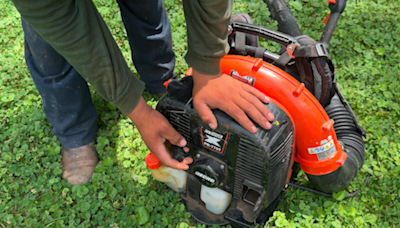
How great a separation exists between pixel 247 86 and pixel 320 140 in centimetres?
52

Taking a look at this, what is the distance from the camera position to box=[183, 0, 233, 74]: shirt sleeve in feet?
4.09

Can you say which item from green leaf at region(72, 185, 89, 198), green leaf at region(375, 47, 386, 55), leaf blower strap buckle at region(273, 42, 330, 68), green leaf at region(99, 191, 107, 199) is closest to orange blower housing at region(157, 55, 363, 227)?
leaf blower strap buckle at region(273, 42, 330, 68)

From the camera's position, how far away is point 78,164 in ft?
7.55

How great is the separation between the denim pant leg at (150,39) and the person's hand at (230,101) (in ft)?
2.92

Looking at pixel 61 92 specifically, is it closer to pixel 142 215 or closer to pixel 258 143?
pixel 142 215

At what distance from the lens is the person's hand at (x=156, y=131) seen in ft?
4.92

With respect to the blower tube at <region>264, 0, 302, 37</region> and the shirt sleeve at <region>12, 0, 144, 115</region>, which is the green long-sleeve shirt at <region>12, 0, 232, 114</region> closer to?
the shirt sleeve at <region>12, 0, 144, 115</region>

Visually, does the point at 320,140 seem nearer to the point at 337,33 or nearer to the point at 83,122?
the point at 83,122

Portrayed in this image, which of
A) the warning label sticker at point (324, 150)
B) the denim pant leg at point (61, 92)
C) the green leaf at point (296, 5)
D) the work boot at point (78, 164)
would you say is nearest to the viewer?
the warning label sticker at point (324, 150)

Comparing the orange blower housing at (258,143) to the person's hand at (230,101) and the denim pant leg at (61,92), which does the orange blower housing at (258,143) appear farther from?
the denim pant leg at (61,92)

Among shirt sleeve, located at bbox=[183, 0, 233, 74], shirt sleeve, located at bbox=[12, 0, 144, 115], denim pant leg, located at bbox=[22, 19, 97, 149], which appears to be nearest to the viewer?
shirt sleeve, located at bbox=[12, 0, 144, 115]

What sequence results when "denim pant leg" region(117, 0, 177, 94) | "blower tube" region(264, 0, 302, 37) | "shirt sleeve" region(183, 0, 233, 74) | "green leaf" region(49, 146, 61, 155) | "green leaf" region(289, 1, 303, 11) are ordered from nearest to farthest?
1. "shirt sleeve" region(183, 0, 233, 74)
2. "denim pant leg" region(117, 0, 177, 94)
3. "green leaf" region(49, 146, 61, 155)
4. "blower tube" region(264, 0, 302, 37)
5. "green leaf" region(289, 1, 303, 11)

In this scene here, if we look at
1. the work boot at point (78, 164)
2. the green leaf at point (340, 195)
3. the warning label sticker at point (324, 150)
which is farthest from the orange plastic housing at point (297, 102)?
the work boot at point (78, 164)

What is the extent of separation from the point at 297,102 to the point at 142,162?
4.08ft
